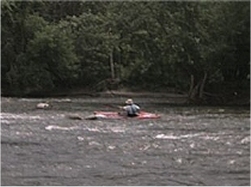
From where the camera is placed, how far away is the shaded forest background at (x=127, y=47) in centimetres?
4969

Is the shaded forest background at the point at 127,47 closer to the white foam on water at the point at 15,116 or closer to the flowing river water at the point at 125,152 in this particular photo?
the white foam on water at the point at 15,116

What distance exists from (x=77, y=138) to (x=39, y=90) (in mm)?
40823

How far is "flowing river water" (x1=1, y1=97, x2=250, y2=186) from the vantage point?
17.4m

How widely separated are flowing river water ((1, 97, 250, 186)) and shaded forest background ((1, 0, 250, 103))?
1791 centimetres

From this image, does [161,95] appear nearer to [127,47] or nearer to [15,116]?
[127,47]

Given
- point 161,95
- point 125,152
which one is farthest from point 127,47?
point 125,152

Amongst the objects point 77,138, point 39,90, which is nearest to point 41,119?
point 77,138

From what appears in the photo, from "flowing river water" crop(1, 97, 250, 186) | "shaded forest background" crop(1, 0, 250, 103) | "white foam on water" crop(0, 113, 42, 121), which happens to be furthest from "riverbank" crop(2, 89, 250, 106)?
"flowing river water" crop(1, 97, 250, 186)

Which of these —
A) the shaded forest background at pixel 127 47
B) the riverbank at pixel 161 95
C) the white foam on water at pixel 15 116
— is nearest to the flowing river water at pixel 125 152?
the white foam on water at pixel 15 116

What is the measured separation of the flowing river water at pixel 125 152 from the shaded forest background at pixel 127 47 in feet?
58.8

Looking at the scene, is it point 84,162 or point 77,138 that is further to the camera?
point 77,138

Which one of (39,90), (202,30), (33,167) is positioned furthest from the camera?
(39,90)

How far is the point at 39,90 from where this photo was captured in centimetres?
6538

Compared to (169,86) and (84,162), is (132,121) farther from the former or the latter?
(169,86)
